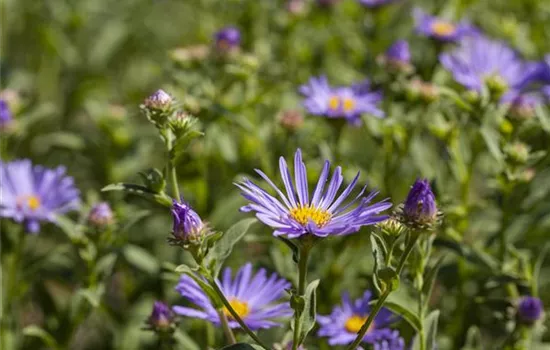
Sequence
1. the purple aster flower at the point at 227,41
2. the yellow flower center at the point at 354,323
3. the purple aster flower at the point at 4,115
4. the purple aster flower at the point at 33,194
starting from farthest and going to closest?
the purple aster flower at the point at 227,41, the purple aster flower at the point at 4,115, the purple aster flower at the point at 33,194, the yellow flower center at the point at 354,323

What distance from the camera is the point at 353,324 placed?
1.97 metres

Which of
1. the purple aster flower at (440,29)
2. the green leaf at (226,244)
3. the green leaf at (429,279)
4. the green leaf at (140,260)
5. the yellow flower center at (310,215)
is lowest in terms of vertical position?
the green leaf at (429,279)

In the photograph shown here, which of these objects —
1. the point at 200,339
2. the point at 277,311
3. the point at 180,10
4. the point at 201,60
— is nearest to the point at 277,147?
the point at 201,60

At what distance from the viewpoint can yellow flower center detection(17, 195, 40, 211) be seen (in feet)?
7.48

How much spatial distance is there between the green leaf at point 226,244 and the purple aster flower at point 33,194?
2.56 feet

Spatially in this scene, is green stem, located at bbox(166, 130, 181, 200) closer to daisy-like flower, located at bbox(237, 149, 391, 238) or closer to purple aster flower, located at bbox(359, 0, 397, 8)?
daisy-like flower, located at bbox(237, 149, 391, 238)

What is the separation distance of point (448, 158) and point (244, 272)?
805 millimetres

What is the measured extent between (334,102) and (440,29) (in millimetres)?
516

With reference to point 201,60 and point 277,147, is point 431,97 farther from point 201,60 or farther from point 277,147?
Result: point 201,60

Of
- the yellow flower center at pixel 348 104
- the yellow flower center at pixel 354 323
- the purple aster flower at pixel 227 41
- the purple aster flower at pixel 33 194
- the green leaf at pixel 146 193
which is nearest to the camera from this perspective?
the green leaf at pixel 146 193

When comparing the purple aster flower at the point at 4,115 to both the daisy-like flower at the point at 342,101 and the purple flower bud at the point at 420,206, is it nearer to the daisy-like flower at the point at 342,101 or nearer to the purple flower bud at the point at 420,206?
the daisy-like flower at the point at 342,101

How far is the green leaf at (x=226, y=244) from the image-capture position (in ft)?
4.87

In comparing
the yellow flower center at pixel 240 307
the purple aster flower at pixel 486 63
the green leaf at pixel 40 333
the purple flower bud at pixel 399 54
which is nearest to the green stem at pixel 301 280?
the yellow flower center at pixel 240 307

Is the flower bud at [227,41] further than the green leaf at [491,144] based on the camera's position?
Yes
